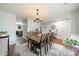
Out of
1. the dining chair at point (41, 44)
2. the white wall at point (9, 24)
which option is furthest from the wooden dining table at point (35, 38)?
the white wall at point (9, 24)

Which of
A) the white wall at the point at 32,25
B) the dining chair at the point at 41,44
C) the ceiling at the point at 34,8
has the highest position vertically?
the ceiling at the point at 34,8

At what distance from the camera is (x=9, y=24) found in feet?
4.91

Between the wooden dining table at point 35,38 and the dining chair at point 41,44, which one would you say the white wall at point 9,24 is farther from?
the dining chair at point 41,44

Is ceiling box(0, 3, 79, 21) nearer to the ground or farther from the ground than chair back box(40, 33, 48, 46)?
farther from the ground

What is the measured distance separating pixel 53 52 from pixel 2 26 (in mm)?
1064

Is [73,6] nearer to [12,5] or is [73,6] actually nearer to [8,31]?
[12,5]

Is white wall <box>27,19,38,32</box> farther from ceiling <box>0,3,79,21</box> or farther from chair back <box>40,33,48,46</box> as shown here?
chair back <box>40,33,48,46</box>

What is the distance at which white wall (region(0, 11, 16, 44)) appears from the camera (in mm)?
1469

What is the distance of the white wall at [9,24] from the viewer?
147 cm

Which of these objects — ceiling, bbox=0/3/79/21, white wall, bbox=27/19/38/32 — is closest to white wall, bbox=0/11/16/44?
ceiling, bbox=0/3/79/21

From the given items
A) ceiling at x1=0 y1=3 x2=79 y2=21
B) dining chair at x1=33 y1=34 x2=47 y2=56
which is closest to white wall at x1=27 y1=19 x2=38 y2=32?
ceiling at x1=0 y1=3 x2=79 y2=21

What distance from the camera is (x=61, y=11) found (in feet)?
4.99

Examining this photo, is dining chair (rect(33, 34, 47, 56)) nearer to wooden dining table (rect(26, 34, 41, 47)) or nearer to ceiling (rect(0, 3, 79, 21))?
wooden dining table (rect(26, 34, 41, 47))

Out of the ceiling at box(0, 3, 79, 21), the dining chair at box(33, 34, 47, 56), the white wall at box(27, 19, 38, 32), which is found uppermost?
the ceiling at box(0, 3, 79, 21)
